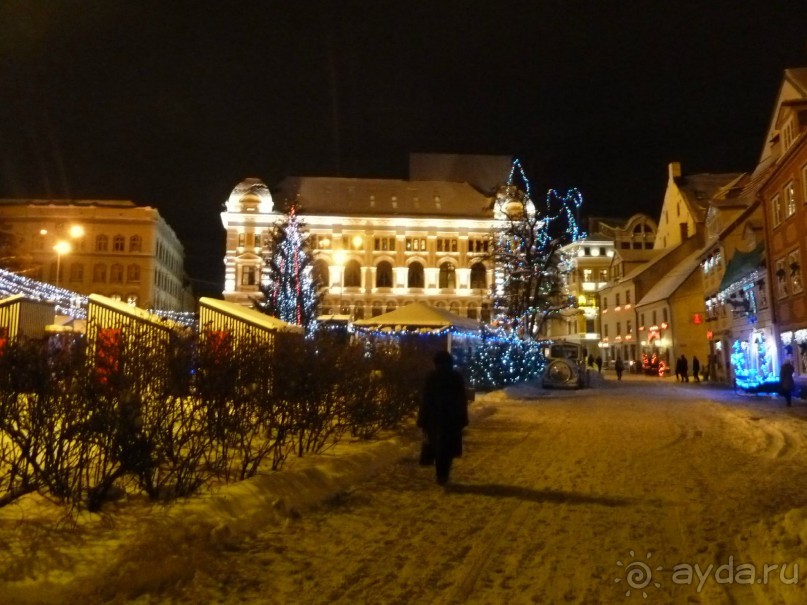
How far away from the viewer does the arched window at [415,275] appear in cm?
7462

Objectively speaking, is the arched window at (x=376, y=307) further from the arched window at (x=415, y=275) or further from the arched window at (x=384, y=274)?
the arched window at (x=415, y=275)

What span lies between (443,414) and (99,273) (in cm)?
6852

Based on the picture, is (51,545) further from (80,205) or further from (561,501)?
(80,205)

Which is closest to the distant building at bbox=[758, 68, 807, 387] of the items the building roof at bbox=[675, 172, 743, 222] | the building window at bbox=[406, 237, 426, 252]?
the building roof at bbox=[675, 172, 743, 222]

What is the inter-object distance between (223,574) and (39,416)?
81.6 inches

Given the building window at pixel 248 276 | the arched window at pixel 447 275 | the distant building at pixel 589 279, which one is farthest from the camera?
the distant building at pixel 589 279

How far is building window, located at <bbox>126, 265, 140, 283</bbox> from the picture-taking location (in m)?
69.6

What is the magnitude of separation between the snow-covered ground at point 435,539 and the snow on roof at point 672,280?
42041 mm

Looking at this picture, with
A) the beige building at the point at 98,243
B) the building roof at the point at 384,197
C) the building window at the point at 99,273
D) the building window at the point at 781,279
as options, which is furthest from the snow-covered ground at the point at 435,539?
the building window at the point at 99,273

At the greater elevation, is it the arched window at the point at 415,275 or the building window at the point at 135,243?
the building window at the point at 135,243

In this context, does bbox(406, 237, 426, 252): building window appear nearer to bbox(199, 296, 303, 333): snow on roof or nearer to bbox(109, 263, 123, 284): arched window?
bbox(109, 263, 123, 284): arched window

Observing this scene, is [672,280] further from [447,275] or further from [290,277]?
[290,277]

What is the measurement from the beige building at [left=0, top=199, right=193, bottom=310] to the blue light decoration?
54070 millimetres

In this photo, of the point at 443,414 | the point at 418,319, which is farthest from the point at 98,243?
the point at 443,414
